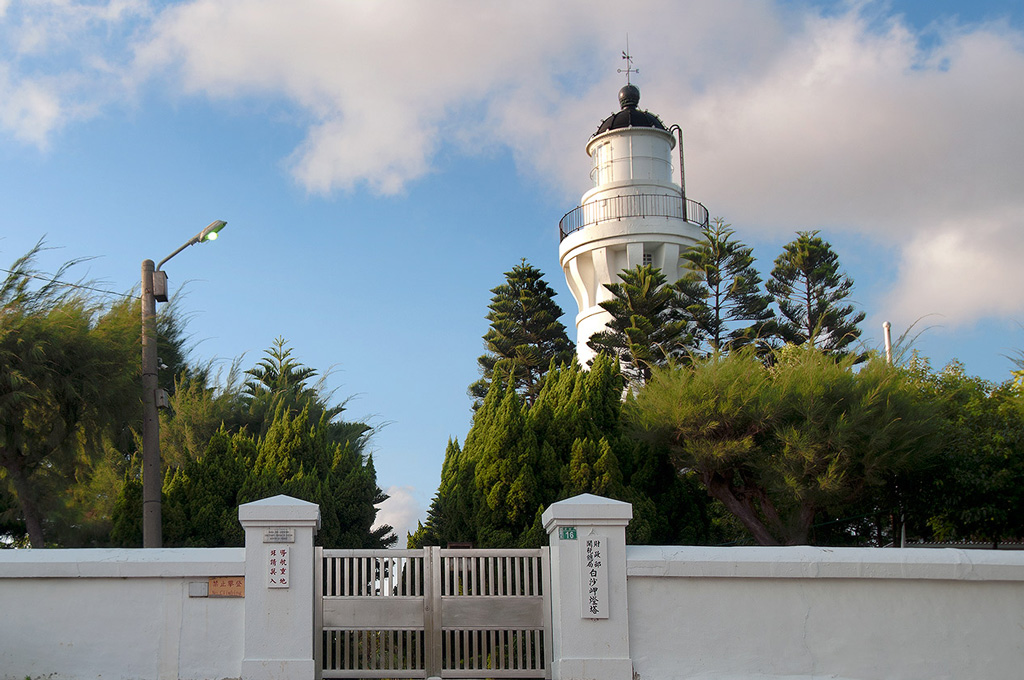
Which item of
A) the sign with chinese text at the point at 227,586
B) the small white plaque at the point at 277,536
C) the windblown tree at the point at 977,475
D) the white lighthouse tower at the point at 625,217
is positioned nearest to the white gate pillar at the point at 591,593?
the small white plaque at the point at 277,536

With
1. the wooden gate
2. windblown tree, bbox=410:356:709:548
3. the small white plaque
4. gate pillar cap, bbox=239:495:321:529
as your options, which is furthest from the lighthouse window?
the small white plaque

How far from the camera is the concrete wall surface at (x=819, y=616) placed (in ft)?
25.9

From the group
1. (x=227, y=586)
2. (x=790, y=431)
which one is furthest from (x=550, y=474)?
(x=227, y=586)

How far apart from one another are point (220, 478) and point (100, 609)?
5201mm

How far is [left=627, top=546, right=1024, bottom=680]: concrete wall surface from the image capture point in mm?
7906

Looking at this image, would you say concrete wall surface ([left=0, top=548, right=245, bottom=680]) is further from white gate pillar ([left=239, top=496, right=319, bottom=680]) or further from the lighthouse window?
the lighthouse window

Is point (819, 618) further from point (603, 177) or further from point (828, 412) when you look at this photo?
point (603, 177)

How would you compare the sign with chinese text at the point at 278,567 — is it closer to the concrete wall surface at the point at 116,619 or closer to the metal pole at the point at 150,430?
the concrete wall surface at the point at 116,619

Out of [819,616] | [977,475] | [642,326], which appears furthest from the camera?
[642,326]

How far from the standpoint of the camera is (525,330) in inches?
995

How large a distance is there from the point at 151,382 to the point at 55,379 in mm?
1569

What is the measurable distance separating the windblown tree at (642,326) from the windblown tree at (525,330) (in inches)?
135

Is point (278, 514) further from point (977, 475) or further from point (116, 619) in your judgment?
point (977, 475)

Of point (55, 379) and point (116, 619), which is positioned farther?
point (55, 379)
